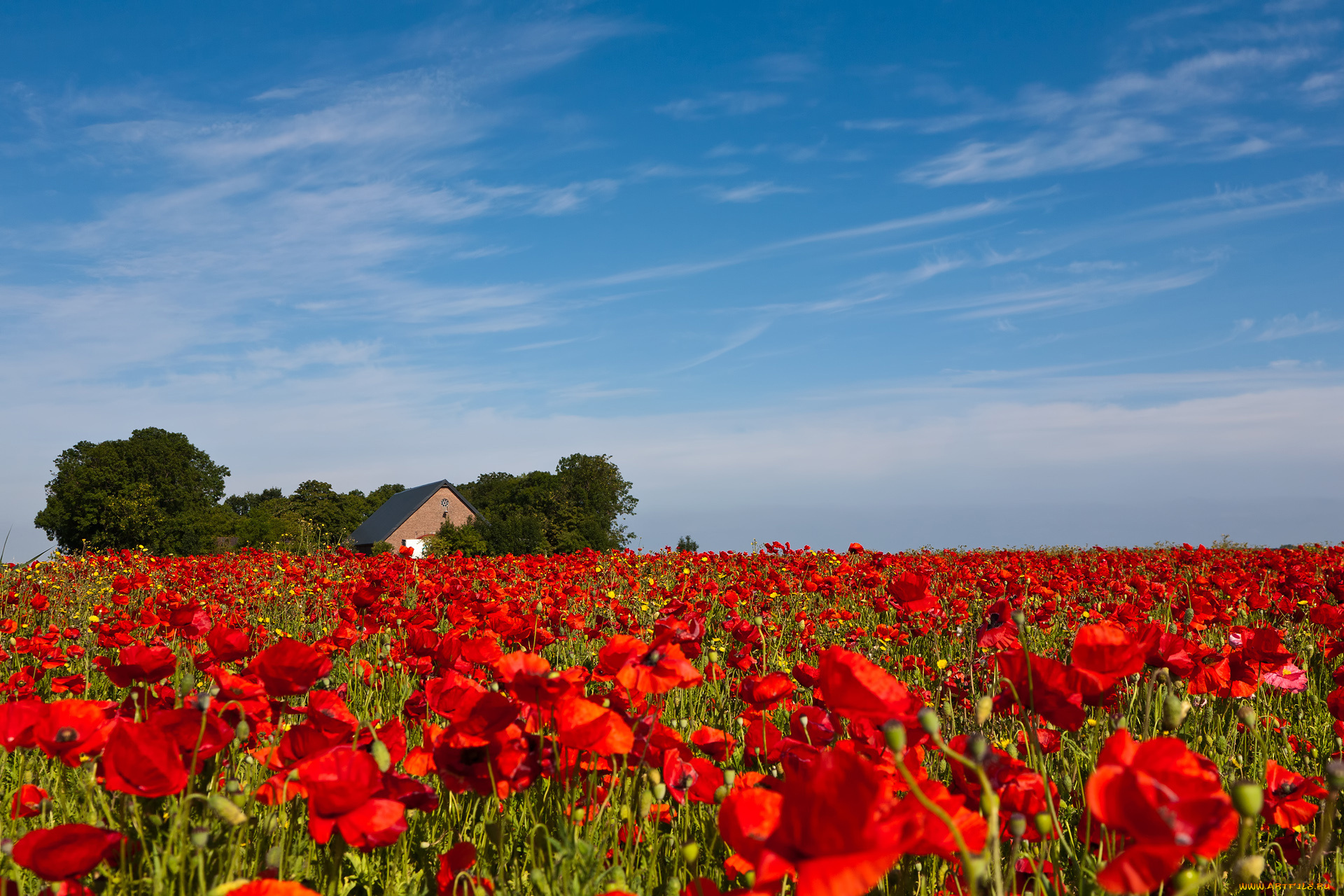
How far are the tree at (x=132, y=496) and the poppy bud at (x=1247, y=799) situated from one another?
5355cm

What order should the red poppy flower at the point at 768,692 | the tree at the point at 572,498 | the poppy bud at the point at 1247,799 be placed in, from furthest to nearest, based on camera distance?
the tree at the point at 572,498
the red poppy flower at the point at 768,692
the poppy bud at the point at 1247,799

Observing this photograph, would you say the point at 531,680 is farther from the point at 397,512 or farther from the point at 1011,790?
the point at 397,512

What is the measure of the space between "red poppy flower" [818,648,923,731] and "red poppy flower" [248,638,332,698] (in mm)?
968

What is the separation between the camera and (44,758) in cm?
295

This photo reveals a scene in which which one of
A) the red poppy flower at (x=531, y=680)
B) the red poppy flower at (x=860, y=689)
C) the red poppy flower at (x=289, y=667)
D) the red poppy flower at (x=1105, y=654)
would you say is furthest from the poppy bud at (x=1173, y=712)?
the red poppy flower at (x=289, y=667)

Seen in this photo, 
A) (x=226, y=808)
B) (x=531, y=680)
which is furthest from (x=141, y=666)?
(x=531, y=680)

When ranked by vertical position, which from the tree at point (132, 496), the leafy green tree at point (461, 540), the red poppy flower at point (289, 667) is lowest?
the leafy green tree at point (461, 540)

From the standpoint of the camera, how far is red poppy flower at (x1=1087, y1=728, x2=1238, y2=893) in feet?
2.59

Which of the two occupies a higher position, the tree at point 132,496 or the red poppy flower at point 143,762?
the tree at point 132,496

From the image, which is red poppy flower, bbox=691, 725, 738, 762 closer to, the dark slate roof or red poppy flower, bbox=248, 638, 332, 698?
red poppy flower, bbox=248, 638, 332, 698

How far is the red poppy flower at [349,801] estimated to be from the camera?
3.95ft

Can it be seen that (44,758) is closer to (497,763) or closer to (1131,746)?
(497,763)

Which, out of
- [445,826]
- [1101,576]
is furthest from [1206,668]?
[1101,576]

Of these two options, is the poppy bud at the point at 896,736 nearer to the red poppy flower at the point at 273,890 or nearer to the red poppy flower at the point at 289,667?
the red poppy flower at the point at 273,890
